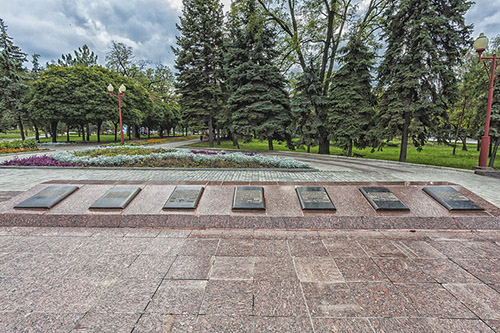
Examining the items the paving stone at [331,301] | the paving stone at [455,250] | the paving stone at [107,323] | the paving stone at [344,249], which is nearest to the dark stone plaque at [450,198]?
the paving stone at [455,250]

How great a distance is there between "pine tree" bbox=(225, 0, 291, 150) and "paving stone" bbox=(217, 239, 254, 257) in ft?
36.5

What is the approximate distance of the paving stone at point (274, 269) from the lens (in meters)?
2.47

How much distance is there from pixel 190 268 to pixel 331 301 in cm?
161

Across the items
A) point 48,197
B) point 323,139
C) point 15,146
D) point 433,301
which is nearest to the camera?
point 433,301

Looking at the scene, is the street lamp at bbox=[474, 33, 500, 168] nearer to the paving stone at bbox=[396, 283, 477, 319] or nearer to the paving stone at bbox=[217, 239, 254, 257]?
the paving stone at bbox=[396, 283, 477, 319]

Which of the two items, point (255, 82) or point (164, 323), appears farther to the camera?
point (255, 82)

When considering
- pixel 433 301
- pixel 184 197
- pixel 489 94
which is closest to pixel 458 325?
pixel 433 301

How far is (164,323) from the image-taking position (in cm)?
185

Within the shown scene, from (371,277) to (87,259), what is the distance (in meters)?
3.53

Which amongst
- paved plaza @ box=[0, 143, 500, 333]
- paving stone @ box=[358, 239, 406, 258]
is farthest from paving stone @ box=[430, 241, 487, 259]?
paving stone @ box=[358, 239, 406, 258]

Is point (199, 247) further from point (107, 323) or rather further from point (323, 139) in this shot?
point (323, 139)

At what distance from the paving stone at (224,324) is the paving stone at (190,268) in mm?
598

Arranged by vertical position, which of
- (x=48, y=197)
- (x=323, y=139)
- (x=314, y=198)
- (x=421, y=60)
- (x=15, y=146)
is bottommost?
(x=48, y=197)

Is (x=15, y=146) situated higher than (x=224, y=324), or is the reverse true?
(x=15, y=146)
